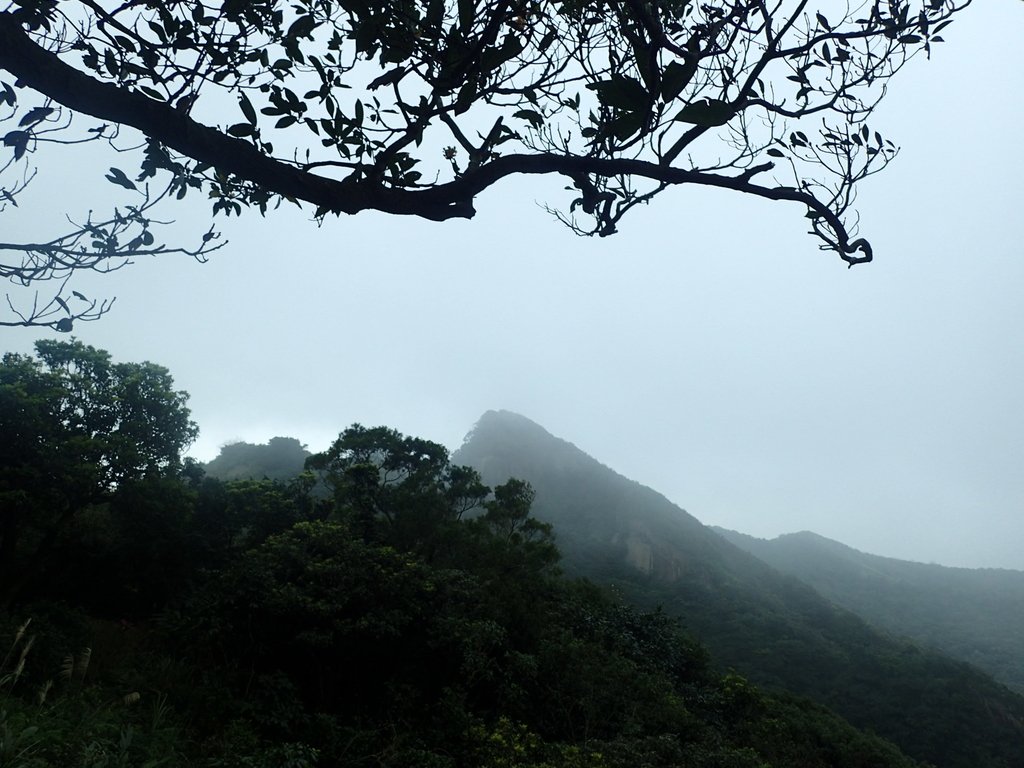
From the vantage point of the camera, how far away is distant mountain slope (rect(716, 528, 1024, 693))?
3422cm

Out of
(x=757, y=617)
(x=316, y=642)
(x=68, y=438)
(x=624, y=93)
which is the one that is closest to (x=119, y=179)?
(x=624, y=93)

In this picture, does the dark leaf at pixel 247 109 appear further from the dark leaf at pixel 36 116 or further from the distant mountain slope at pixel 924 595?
the distant mountain slope at pixel 924 595

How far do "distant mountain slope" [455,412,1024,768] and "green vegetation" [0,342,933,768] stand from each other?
7092 millimetres

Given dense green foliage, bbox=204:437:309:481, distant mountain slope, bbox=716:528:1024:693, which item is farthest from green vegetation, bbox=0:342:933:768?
distant mountain slope, bbox=716:528:1024:693

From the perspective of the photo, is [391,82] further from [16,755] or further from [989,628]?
[989,628]

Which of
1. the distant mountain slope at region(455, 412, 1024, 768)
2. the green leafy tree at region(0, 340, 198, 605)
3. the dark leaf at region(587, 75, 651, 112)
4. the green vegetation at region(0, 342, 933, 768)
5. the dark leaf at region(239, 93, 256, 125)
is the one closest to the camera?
the dark leaf at region(587, 75, 651, 112)

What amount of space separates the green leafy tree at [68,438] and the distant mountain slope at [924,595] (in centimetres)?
3489

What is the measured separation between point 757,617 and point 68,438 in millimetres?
25774

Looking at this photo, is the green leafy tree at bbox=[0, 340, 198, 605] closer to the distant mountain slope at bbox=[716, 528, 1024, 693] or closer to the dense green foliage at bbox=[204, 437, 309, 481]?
the dense green foliage at bbox=[204, 437, 309, 481]

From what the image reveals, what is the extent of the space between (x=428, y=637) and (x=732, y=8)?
9.10 metres

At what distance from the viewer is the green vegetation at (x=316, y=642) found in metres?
6.54

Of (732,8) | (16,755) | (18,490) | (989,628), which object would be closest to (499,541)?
(18,490)

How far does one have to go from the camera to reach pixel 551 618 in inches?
474

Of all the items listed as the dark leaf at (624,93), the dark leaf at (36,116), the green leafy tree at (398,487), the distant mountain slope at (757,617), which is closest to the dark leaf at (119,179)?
the dark leaf at (36,116)
